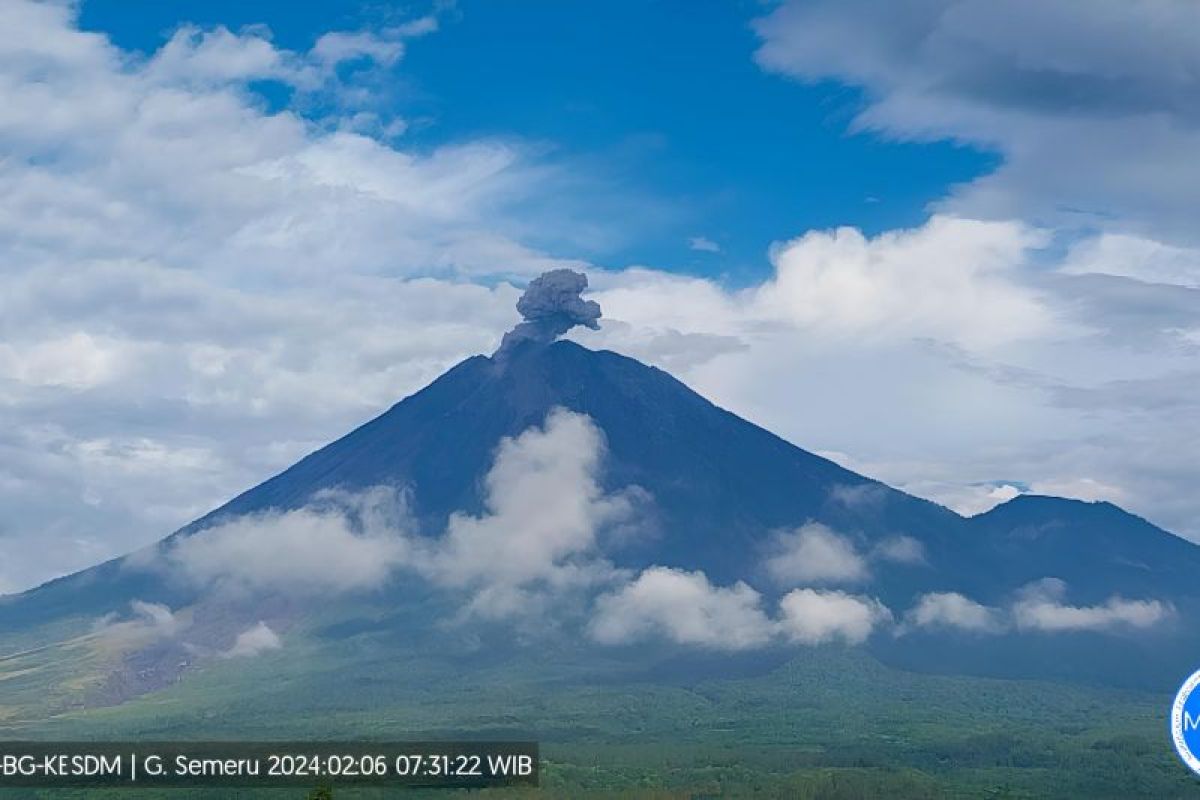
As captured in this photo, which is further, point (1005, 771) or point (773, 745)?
point (773, 745)

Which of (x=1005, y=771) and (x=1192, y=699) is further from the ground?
(x=1192, y=699)

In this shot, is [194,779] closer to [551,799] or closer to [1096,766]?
[551,799]

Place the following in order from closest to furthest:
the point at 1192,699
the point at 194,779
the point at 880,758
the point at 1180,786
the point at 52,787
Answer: the point at 1192,699 < the point at 194,779 < the point at 52,787 < the point at 1180,786 < the point at 880,758

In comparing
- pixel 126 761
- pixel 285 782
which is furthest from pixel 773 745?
pixel 126 761

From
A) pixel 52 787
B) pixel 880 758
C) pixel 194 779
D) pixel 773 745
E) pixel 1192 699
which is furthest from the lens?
pixel 773 745

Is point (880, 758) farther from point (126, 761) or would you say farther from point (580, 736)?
point (126, 761)

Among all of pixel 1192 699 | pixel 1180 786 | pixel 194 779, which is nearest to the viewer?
pixel 1192 699

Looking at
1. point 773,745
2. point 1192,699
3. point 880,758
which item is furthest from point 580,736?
point 1192,699

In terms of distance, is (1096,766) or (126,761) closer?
(126,761)

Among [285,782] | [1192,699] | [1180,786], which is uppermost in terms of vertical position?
[1192,699]
